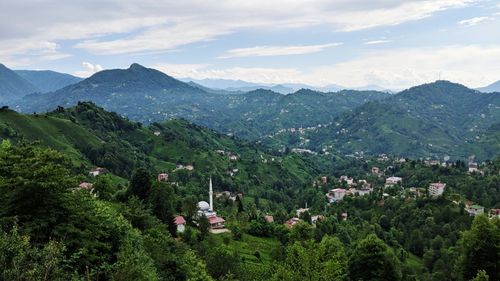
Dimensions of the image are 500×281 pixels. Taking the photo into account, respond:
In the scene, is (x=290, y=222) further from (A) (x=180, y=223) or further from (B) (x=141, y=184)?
(B) (x=141, y=184)

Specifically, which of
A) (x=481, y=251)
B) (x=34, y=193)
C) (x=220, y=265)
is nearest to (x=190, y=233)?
(x=220, y=265)

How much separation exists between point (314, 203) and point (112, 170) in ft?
262

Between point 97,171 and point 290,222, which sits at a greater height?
point 97,171

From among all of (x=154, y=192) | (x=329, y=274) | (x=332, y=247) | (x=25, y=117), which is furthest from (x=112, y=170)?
(x=329, y=274)

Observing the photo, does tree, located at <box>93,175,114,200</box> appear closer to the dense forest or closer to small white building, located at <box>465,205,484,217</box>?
the dense forest

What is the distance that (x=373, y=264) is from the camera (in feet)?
202

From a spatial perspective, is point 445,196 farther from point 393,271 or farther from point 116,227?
point 116,227

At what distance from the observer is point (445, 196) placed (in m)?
131

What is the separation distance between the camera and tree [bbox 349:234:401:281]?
60844mm

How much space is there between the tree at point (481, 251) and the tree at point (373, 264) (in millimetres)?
9036

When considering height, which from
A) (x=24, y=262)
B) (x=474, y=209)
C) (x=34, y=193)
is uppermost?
(x=34, y=193)

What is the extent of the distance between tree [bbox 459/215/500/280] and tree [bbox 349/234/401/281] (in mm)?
9036

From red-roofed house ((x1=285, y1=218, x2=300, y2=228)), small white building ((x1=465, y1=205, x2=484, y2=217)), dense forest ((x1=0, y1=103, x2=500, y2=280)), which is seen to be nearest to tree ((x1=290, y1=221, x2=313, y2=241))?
dense forest ((x1=0, y1=103, x2=500, y2=280))

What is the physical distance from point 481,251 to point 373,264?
1381cm
